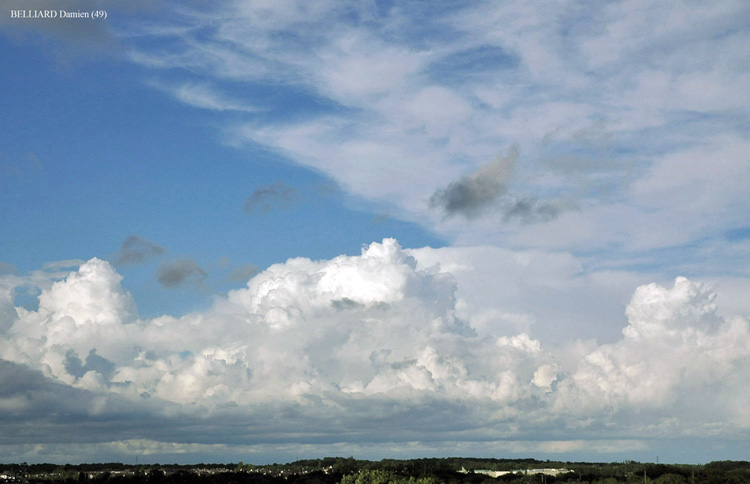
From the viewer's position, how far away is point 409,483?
18338cm

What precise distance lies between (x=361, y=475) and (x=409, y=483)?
14.5 m

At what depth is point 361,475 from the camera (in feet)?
633
